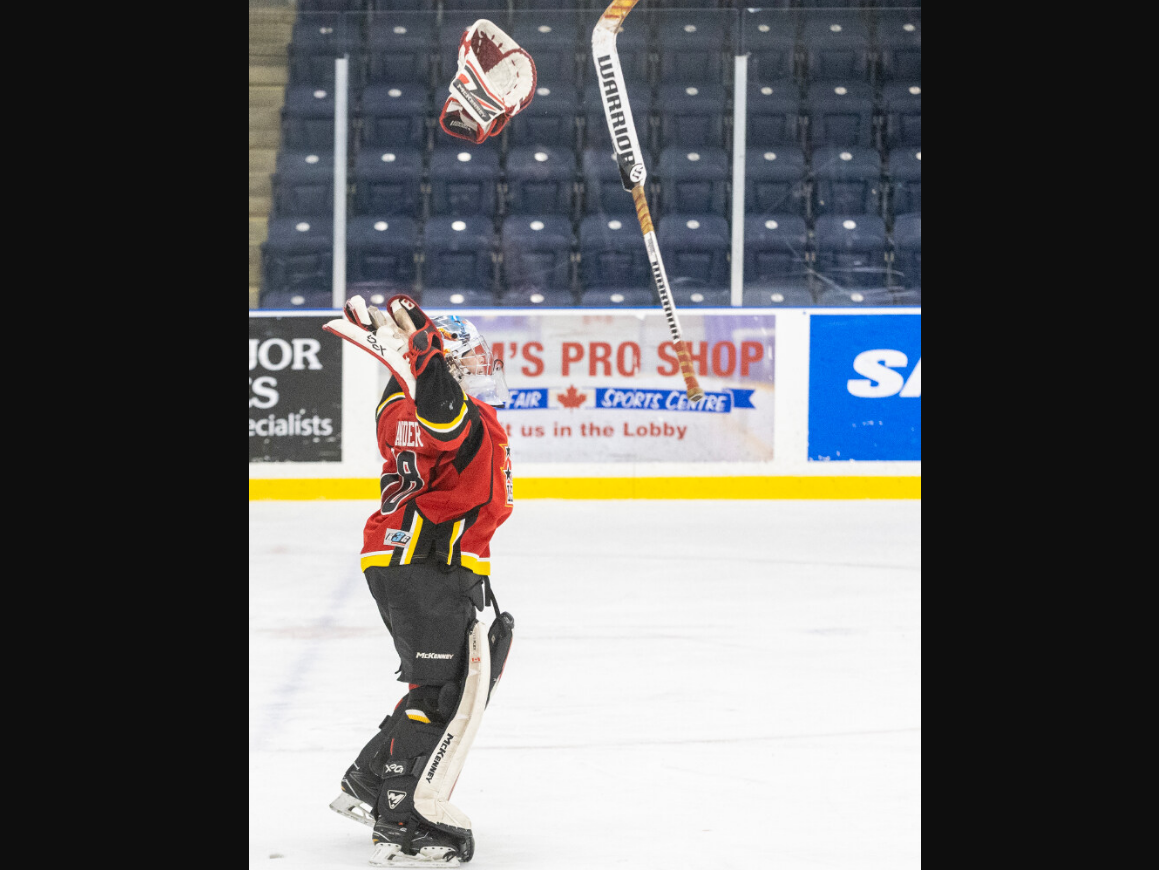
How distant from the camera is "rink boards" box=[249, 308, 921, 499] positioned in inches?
306

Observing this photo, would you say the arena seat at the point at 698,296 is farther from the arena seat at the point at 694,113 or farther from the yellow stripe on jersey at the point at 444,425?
the yellow stripe on jersey at the point at 444,425

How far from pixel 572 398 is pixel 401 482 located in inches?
209

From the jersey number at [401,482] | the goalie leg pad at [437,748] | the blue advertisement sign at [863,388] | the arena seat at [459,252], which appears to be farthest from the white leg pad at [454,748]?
the arena seat at [459,252]

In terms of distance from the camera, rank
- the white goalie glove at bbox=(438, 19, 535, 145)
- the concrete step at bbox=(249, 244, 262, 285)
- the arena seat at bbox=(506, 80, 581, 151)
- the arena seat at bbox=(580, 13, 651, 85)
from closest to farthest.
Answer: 1. the white goalie glove at bbox=(438, 19, 535, 145)
2. the concrete step at bbox=(249, 244, 262, 285)
3. the arena seat at bbox=(580, 13, 651, 85)
4. the arena seat at bbox=(506, 80, 581, 151)

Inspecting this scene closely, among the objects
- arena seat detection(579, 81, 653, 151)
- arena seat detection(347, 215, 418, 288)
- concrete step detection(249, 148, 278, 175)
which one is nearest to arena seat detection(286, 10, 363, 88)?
concrete step detection(249, 148, 278, 175)

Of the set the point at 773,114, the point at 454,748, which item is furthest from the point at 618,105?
the point at 454,748

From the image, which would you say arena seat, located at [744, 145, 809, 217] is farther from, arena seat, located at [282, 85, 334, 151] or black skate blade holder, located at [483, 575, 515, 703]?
black skate blade holder, located at [483, 575, 515, 703]

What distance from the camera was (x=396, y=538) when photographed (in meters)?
2.57

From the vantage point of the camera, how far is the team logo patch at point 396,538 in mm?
2561

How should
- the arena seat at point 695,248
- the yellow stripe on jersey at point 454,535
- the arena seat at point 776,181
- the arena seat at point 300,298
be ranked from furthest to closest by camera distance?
the arena seat at point 776,181 → the arena seat at point 695,248 → the arena seat at point 300,298 → the yellow stripe on jersey at point 454,535

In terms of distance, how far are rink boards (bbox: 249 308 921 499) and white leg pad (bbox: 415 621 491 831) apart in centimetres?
520

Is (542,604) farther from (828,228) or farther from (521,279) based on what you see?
(828,228)

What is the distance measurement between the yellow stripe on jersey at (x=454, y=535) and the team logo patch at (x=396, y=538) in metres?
0.08
